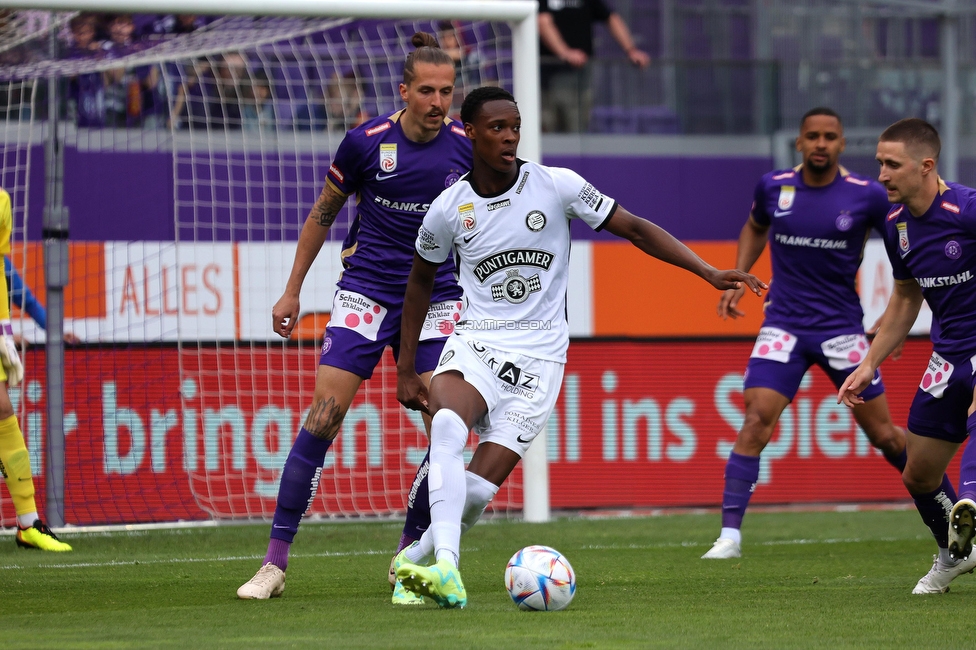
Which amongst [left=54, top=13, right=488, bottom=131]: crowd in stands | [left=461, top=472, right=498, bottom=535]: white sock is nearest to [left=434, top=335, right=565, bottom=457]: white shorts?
[left=461, top=472, right=498, bottom=535]: white sock

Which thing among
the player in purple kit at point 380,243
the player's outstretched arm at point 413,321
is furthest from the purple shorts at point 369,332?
the player's outstretched arm at point 413,321

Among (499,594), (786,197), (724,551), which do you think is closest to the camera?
(499,594)

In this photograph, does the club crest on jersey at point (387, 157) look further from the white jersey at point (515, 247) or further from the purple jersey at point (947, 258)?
the purple jersey at point (947, 258)

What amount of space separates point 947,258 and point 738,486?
2419mm

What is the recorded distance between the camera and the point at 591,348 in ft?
35.4

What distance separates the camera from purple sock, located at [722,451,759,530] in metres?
7.44

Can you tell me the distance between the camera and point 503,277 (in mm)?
5215

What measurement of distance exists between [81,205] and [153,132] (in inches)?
34.1

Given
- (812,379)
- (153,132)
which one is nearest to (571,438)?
(812,379)

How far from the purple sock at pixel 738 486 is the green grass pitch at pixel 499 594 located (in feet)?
0.82

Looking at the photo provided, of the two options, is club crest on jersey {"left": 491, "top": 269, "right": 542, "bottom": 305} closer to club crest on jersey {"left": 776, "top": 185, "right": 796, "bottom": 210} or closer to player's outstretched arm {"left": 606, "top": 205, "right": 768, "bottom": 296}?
player's outstretched arm {"left": 606, "top": 205, "right": 768, "bottom": 296}

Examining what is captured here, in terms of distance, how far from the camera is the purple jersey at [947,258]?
17.7ft

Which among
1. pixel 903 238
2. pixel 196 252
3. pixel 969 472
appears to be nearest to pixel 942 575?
pixel 969 472

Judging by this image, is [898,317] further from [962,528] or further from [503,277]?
[503,277]
